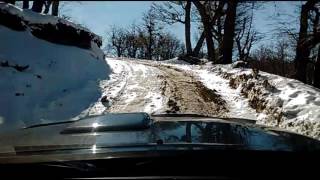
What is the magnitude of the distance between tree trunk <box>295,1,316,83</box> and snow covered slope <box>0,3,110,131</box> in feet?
27.3

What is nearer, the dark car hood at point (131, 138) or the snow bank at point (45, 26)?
the dark car hood at point (131, 138)

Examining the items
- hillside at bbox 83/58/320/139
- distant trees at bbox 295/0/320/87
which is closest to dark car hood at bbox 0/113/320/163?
hillside at bbox 83/58/320/139

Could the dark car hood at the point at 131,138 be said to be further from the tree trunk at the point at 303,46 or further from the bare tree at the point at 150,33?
the bare tree at the point at 150,33

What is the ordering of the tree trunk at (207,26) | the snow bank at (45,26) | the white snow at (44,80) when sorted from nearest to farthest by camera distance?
the white snow at (44,80) → the snow bank at (45,26) → the tree trunk at (207,26)

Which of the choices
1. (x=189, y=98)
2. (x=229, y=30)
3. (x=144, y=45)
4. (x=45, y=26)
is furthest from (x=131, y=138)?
(x=144, y=45)

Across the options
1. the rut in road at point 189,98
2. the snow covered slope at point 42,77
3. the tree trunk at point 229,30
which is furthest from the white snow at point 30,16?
the tree trunk at point 229,30

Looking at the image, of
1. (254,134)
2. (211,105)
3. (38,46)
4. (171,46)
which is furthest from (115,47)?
(254,134)

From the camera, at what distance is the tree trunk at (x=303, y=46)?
21444 millimetres

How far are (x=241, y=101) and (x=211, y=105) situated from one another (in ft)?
4.03

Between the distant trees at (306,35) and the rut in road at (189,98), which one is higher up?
the distant trees at (306,35)

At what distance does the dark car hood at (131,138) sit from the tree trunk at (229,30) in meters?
22.3

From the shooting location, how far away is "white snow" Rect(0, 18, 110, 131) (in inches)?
459

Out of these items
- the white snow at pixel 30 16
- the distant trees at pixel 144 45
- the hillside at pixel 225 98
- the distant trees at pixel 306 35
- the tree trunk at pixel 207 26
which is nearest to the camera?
the hillside at pixel 225 98

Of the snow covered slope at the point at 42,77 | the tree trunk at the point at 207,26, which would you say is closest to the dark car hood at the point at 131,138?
the snow covered slope at the point at 42,77
